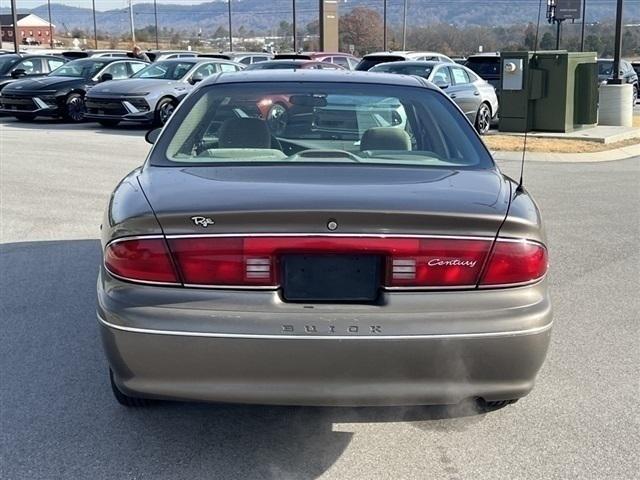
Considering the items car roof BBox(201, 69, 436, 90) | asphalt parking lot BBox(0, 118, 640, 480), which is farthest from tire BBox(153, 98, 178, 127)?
car roof BBox(201, 69, 436, 90)

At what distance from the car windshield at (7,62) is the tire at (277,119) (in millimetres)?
20215

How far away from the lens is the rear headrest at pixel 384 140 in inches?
169

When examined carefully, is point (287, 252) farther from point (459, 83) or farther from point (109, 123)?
point (109, 123)

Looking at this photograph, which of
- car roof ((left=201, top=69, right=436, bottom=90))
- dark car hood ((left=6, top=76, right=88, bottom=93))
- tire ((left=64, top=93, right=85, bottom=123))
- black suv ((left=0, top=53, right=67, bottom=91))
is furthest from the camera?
black suv ((left=0, top=53, right=67, bottom=91))

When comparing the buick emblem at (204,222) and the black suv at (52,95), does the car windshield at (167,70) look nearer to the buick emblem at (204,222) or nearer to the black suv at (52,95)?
the black suv at (52,95)

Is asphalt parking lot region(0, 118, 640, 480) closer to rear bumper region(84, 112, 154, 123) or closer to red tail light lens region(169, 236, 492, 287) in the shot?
red tail light lens region(169, 236, 492, 287)

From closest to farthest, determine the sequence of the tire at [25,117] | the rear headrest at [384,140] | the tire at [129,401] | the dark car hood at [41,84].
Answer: the tire at [129,401], the rear headrest at [384,140], the dark car hood at [41,84], the tire at [25,117]

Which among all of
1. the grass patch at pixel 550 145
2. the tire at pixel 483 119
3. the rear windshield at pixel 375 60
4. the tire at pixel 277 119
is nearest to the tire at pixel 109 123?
the rear windshield at pixel 375 60

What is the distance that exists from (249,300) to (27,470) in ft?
4.10

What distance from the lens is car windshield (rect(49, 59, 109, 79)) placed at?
816 inches

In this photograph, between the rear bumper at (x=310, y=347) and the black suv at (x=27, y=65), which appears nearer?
the rear bumper at (x=310, y=347)

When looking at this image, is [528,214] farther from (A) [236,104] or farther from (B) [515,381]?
(A) [236,104]

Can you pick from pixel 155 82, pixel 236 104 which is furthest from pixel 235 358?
pixel 155 82

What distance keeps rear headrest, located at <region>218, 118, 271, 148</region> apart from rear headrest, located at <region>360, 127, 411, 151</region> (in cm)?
51
